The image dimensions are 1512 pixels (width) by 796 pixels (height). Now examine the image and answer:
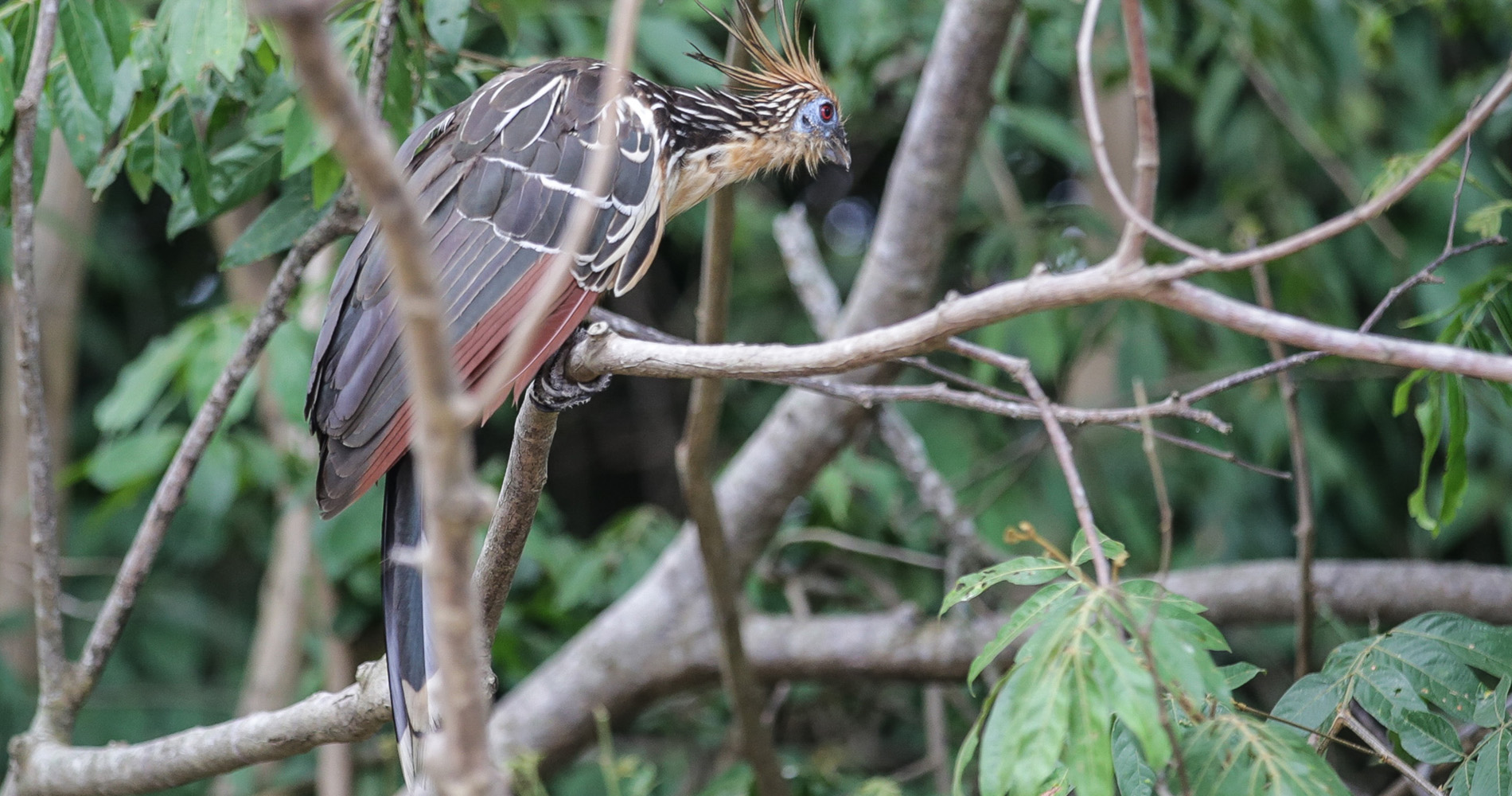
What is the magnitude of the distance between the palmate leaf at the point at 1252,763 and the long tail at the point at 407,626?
100cm

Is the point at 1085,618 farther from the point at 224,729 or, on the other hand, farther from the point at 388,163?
the point at 224,729

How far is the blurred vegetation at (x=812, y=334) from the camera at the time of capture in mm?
2219

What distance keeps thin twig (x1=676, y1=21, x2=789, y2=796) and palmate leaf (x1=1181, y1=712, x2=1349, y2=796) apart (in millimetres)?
1345

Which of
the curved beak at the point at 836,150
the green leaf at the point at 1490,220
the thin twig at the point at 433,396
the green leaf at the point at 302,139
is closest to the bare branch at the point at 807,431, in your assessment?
the curved beak at the point at 836,150

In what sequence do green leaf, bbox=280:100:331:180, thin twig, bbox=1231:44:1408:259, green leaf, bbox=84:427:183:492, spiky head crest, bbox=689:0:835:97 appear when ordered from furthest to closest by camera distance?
thin twig, bbox=1231:44:1408:259 → green leaf, bbox=84:427:183:492 → spiky head crest, bbox=689:0:835:97 → green leaf, bbox=280:100:331:180

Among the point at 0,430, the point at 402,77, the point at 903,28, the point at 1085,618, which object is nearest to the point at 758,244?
the point at 903,28

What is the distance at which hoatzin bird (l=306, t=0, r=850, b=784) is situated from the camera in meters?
1.80

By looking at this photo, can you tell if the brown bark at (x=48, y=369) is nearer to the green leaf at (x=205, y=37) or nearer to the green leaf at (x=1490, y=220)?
the green leaf at (x=205, y=37)

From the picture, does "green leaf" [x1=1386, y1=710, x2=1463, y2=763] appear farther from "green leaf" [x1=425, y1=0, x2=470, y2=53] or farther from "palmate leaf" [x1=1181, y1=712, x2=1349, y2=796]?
"green leaf" [x1=425, y1=0, x2=470, y2=53]

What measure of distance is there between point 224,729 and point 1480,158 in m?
4.27

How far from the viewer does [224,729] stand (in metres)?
1.95

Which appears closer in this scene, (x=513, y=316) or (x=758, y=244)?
(x=513, y=316)

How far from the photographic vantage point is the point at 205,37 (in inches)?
70.0

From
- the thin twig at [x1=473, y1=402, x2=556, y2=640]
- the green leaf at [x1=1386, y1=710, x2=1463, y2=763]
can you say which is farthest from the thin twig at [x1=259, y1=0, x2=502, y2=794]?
the green leaf at [x1=1386, y1=710, x2=1463, y2=763]
